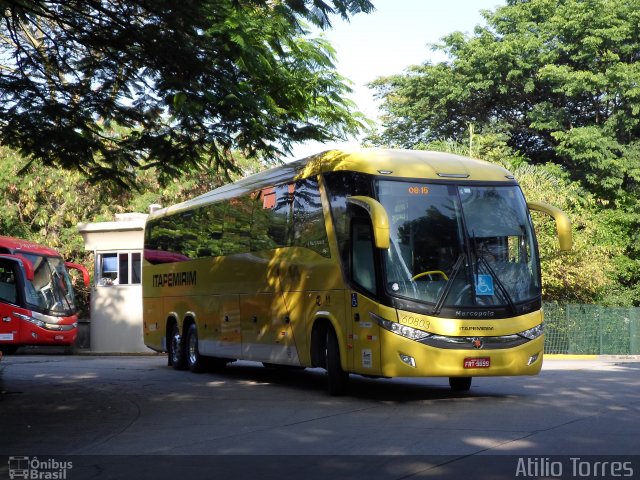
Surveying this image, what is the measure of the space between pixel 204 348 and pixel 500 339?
879 centimetres

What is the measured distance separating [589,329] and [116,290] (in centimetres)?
1767

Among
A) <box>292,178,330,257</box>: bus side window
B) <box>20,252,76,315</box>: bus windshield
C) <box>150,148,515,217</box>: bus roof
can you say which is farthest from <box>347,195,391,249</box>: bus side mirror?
<box>20,252,76,315</box>: bus windshield

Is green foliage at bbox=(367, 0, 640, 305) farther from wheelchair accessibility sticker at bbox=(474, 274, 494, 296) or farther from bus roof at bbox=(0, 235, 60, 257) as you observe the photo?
wheelchair accessibility sticker at bbox=(474, 274, 494, 296)

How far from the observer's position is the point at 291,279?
16797 mm

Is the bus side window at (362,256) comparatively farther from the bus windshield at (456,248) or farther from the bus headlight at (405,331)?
the bus headlight at (405,331)

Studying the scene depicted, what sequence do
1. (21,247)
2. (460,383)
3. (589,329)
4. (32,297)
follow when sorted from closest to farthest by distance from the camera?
(460,383) → (21,247) → (32,297) → (589,329)

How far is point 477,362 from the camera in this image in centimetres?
1373

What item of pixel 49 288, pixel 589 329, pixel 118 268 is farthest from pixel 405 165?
pixel 118 268

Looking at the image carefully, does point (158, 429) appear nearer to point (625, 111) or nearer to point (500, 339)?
point (500, 339)

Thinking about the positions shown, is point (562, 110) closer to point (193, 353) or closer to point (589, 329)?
point (589, 329)

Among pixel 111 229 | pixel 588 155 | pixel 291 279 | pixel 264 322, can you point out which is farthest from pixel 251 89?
pixel 588 155

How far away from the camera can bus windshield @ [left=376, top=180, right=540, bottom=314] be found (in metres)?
13.9

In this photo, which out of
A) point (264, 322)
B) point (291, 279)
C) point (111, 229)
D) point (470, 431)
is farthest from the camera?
point (111, 229)

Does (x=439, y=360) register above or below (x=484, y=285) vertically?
below
